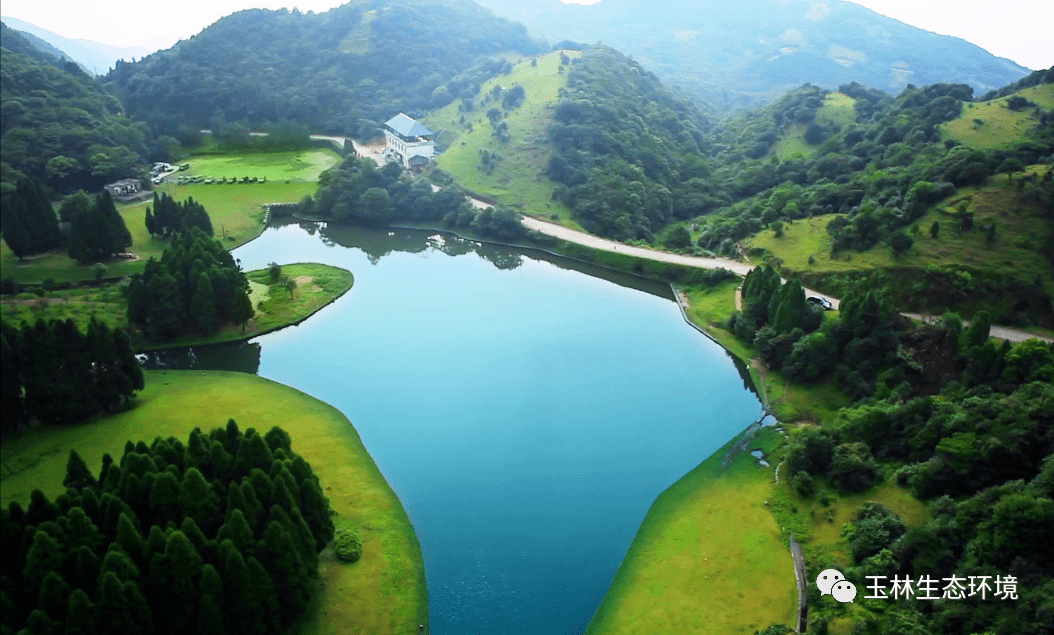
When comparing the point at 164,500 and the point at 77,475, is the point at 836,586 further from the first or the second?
the point at 77,475

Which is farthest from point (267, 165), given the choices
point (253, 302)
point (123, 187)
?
point (253, 302)

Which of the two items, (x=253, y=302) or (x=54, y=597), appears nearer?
(x=54, y=597)

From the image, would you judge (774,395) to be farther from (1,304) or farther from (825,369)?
(1,304)

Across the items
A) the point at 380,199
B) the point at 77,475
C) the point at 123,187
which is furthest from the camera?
the point at 380,199

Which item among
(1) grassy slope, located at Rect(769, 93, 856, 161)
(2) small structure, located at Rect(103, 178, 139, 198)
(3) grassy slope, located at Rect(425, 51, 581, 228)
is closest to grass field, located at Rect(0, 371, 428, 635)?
(2) small structure, located at Rect(103, 178, 139, 198)

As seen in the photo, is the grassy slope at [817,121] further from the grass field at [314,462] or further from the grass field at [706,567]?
the grass field at [314,462]

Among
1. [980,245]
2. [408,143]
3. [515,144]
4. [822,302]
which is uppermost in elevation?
[515,144]

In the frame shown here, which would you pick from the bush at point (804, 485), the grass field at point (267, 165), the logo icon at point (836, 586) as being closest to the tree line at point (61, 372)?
the bush at point (804, 485)
